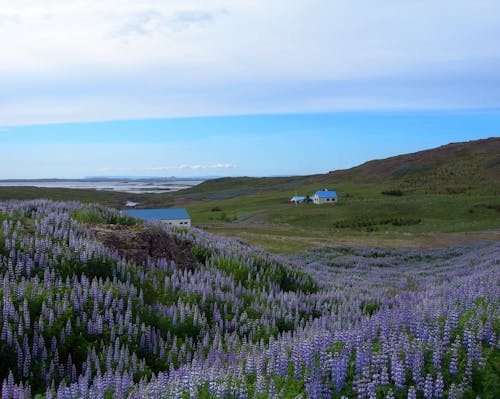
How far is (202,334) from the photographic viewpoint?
7.57 m

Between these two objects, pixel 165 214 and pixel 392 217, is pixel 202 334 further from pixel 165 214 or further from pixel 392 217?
pixel 392 217

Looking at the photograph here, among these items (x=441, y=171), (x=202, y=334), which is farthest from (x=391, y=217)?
(x=441, y=171)

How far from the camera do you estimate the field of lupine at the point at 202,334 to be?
188 inches

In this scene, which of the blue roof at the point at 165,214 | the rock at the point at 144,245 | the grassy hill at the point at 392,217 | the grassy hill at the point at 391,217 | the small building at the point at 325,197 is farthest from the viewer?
the small building at the point at 325,197

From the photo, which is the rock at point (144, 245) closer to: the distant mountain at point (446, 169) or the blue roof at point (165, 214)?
the blue roof at point (165, 214)

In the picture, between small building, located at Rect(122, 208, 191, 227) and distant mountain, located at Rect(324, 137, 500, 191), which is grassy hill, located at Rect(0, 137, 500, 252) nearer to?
distant mountain, located at Rect(324, 137, 500, 191)

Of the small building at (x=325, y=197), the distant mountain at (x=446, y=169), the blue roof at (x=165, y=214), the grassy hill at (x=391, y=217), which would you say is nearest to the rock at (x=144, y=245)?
the grassy hill at (x=391, y=217)

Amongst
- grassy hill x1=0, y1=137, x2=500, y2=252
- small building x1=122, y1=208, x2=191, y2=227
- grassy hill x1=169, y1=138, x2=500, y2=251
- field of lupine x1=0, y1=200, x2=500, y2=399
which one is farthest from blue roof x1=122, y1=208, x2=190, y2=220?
field of lupine x1=0, y1=200, x2=500, y2=399

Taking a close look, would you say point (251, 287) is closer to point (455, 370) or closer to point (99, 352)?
point (99, 352)

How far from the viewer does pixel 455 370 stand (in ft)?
16.3

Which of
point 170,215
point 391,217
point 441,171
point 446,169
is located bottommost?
point 391,217

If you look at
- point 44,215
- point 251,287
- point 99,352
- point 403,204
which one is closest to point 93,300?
point 99,352

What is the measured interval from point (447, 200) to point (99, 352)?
8841 cm

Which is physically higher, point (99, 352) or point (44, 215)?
point (44, 215)
